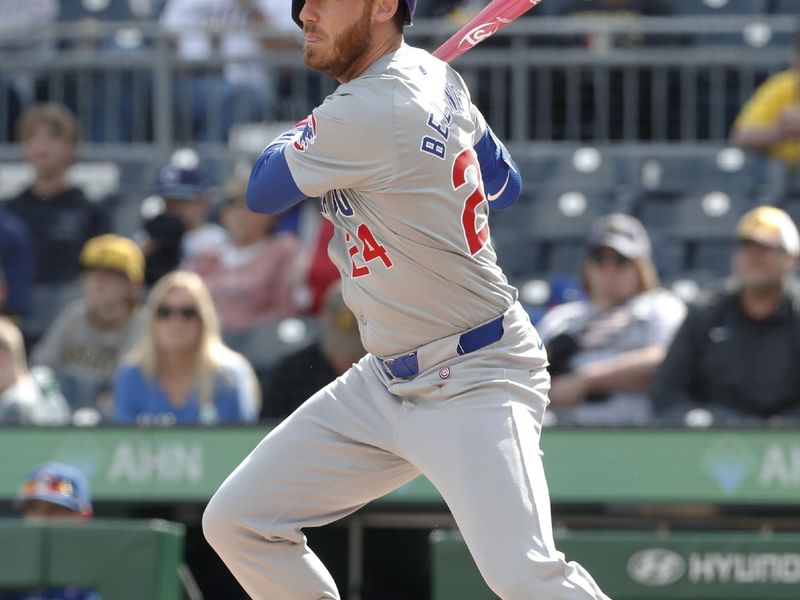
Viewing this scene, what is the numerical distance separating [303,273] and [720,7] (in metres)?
3.02

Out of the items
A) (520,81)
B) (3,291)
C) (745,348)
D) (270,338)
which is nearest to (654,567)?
(745,348)

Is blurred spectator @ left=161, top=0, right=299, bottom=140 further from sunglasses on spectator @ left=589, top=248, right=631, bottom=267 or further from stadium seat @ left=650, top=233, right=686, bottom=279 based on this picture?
sunglasses on spectator @ left=589, top=248, right=631, bottom=267

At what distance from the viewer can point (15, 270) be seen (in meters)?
7.64

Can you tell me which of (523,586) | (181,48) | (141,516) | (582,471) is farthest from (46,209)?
(523,586)

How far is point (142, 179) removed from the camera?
864 centimetres

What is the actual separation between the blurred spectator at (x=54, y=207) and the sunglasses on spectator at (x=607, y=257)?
272 centimetres

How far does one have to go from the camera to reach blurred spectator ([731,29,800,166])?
309 inches

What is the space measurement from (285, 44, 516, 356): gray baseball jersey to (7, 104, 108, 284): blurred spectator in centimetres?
451

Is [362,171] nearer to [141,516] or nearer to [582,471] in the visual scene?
[582,471]

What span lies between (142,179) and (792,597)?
4808mm

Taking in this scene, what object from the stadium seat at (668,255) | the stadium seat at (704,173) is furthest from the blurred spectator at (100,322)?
the stadium seat at (704,173)

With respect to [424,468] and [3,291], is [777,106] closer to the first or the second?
[3,291]

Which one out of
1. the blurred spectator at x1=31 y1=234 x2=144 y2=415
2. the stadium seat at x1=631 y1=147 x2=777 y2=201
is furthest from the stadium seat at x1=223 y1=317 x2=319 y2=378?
the stadium seat at x1=631 y1=147 x2=777 y2=201

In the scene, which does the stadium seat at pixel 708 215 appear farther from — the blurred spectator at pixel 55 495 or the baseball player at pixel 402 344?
the baseball player at pixel 402 344
